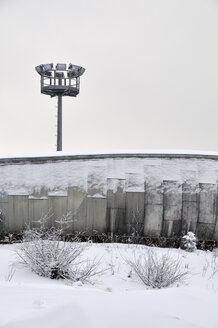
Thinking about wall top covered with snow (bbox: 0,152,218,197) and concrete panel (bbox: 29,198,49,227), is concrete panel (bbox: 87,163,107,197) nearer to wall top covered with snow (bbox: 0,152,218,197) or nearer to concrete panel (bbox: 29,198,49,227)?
wall top covered with snow (bbox: 0,152,218,197)

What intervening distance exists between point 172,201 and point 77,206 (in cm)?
268

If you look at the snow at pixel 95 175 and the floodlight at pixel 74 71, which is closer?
the snow at pixel 95 175

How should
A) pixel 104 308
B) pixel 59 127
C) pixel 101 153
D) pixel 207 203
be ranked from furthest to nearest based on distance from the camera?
pixel 59 127 < pixel 101 153 < pixel 207 203 < pixel 104 308

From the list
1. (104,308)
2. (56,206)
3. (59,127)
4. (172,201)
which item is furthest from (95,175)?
(59,127)

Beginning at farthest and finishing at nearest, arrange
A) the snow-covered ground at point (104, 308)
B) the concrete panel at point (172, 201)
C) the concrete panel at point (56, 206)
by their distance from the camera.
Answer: the concrete panel at point (172, 201), the concrete panel at point (56, 206), the snow-covered ground at point (104, 308)

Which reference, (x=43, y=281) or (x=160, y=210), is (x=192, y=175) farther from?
(x=43, y=281)

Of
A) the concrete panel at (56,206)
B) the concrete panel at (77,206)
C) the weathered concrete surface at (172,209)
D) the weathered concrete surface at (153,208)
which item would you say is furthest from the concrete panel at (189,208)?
the concrete panel at (56,206)

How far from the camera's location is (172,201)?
888 cm

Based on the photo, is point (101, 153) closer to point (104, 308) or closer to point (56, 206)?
point (56, 206)

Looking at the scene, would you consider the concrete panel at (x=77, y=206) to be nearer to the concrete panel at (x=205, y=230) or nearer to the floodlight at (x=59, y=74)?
the concrete panel at (x=205, y=230)

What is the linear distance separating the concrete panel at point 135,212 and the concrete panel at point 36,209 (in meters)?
2.29

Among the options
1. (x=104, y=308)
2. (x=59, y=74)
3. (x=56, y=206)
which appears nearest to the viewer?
(x=104, y=308)

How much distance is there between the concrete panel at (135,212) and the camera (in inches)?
346

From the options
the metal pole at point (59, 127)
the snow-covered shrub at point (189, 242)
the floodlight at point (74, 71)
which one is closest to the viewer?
the snow-covered shrub at point (189, 242)
